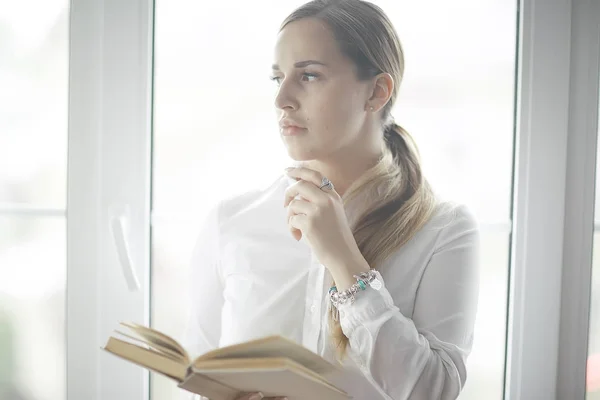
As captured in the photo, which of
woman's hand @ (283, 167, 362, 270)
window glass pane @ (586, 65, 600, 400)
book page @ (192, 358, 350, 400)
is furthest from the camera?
window glass pane @ (586, 65, 600, 400)

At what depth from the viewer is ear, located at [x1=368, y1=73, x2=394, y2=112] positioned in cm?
123

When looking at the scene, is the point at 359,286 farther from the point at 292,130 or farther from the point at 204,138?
the point at 204,138

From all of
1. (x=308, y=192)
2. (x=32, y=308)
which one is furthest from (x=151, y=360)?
(x=32, y=308)

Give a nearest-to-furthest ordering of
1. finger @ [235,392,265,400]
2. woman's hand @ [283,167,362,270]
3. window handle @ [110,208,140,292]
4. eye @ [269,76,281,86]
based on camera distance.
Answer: finger @ [235,392,265,400] → woman's hand @ [283,167,362,270] → eye @ [269,76,281,86] → window handle @ [110,208,140,292]

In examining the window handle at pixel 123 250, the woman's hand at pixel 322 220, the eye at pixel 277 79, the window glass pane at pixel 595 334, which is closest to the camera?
the woman's hand at pixel 322 220

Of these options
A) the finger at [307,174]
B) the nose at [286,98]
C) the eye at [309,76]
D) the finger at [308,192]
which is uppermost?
the eye at [309,76]

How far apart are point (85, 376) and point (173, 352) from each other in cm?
61

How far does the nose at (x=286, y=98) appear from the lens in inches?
48.8

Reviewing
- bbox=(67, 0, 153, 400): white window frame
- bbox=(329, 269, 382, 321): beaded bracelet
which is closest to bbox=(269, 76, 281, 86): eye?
bbox=(67, 0, 153, 400): white window frame

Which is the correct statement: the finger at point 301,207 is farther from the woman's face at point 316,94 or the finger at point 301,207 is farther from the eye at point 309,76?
the eye at point 309,76

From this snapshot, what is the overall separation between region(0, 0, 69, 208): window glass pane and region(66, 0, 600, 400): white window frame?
5 centimetres

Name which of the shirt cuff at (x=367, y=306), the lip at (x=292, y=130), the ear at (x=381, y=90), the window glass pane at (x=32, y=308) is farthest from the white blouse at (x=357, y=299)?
the window glass pane at (x=32, y=308)

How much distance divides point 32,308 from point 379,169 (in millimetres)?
919

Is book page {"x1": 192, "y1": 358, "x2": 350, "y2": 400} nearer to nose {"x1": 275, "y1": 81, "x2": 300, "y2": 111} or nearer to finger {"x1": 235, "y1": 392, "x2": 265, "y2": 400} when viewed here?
finger {"x1": 235, "y1": 392, "x2": 265, "y2": 400}
